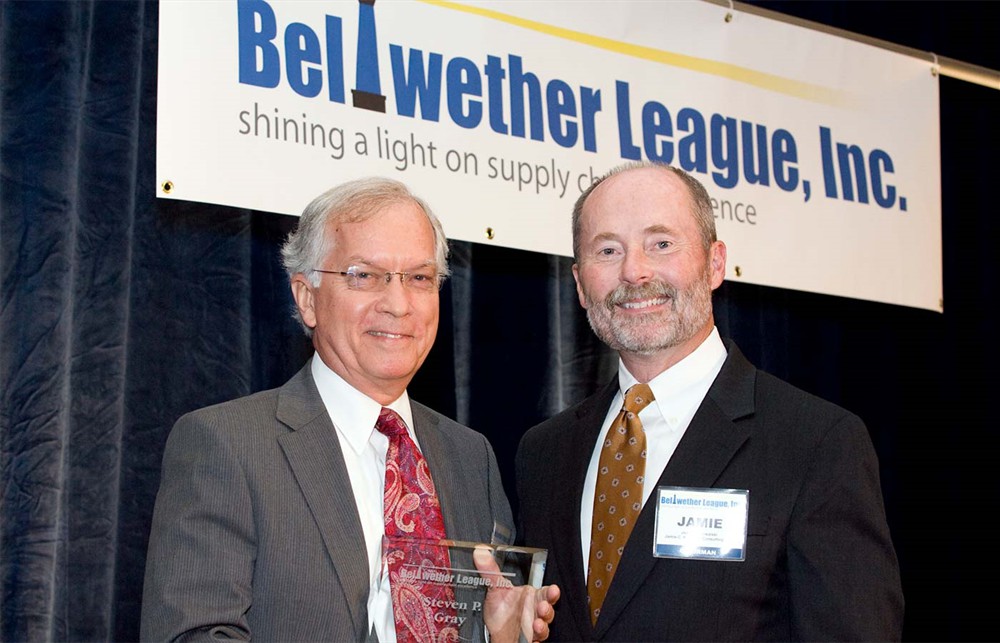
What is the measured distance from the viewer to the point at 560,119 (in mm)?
3172

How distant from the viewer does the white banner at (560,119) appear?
108 inches

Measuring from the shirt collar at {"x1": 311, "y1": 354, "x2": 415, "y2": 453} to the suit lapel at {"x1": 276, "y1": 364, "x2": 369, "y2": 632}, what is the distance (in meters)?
0.03

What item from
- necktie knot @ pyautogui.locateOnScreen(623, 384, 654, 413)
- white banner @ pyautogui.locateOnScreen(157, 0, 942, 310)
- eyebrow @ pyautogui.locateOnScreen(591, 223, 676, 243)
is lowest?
necktie knot @ pyautogui.locateOnScreen(623, 384, 654, 413)

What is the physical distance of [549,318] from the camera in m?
3.50

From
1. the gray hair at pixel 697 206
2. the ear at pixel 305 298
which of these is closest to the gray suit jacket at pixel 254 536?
the ear at pixel 305 298

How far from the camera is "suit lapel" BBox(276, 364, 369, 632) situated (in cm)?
215

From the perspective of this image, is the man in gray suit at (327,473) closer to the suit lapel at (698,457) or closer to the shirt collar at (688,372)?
the suit lapel at (698,457)

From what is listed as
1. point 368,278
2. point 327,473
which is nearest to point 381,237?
point 368,278

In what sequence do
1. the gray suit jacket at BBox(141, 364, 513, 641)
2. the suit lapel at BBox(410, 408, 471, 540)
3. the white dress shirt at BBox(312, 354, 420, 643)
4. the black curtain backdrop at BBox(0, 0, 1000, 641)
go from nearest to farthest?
the gray suit jacket at BBox(141, 364, 513, 641) < the white dress shirt at BBox(312, 354, 420, 643) < the suit lapel at BBox(410, 408, 471, 540) < the black curtain backdrop at BBox(0, 0, 1000, 641)

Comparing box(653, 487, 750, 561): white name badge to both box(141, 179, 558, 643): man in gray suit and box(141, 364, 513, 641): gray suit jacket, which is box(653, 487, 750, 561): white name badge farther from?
box(141, 364, 513, 641): gray suit jacket

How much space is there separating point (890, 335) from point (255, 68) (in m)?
2.42

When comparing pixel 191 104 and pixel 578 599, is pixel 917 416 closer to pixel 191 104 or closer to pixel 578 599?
pixel 578 599

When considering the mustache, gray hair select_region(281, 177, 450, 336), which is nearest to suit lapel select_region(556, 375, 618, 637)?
the mustache

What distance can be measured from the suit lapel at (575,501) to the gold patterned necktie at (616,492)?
23mm
